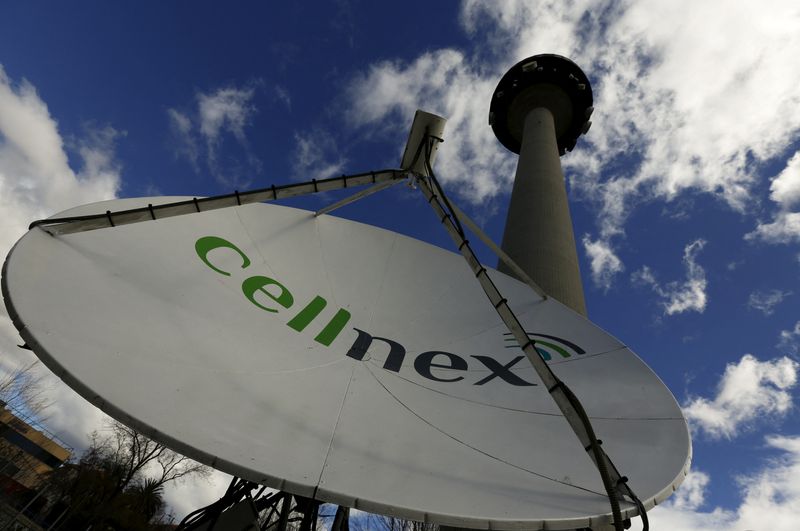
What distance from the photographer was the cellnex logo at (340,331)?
492 cm

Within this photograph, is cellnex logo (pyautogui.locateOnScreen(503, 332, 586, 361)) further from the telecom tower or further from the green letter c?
the telecom tower

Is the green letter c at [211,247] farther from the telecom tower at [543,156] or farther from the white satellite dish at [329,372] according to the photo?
the telecom tower at [543,156]

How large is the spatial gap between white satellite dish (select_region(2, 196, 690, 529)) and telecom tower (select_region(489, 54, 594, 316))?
4.59 metres

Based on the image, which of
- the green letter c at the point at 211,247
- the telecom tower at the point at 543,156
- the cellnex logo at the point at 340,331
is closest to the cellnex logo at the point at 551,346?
the cellnex logo at the point at 340,331

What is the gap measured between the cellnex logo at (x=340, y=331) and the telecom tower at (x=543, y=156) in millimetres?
5568

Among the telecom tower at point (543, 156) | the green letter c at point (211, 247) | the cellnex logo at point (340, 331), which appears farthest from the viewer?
the telecom tower at point (543, 156)

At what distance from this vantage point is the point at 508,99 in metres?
20.3

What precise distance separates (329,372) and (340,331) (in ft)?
3.11

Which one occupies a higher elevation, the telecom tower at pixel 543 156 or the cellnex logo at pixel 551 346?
the telecom tower at pixel 543 156

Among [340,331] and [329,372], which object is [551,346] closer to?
[340,331]

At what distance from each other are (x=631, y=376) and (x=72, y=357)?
5.10 metres

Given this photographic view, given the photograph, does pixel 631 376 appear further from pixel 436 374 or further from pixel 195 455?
pixel 195 455

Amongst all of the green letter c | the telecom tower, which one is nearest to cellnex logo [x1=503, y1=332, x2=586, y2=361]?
the green letter c

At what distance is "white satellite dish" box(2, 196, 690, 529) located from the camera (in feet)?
8.87
